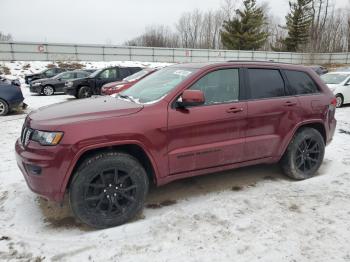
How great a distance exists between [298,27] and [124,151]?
5450 centimetres

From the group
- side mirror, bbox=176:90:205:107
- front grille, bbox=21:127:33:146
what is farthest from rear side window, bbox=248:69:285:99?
front grille, bbox=21:127:33:146

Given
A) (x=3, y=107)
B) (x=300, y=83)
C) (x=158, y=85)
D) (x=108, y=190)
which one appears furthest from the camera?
(x=3, y=107)

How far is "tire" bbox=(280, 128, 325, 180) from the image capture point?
4477 millimetres

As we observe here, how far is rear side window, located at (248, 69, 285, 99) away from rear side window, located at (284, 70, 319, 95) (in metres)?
0.19

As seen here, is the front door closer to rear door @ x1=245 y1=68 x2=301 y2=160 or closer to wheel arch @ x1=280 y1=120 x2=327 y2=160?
rear door @ x1=245 y1=68 x2=301 y2=160

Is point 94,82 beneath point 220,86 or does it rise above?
beneath

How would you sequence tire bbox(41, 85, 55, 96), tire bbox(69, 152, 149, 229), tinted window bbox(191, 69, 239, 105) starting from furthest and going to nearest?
tire bbox(41, 85, 55, 96) < tinted window bbox(191, 69, 239, 105) < tire bbox(69, 152, 149, 229)

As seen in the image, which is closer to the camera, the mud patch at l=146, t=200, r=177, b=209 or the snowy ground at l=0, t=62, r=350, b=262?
the snowy ground at l=0, t=62, r=350, b=262

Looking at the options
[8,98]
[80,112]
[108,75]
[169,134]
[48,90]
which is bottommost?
[48,90]

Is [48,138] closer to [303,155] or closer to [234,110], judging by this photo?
[234,110]

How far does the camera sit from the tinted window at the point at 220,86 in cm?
377

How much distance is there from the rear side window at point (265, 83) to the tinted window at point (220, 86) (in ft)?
0.82

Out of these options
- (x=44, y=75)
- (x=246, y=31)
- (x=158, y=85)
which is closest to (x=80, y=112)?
(x=158, y=85)

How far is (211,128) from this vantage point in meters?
3.67
